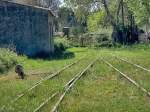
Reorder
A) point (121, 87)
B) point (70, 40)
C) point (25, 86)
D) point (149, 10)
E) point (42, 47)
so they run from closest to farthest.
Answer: point (121, 87) < point (25, 86) < point (42, 47) < point (149, 10) < point (70, 40)

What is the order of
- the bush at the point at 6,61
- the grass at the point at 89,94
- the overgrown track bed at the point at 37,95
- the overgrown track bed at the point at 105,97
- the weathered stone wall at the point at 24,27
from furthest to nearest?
the weathered stone wall at the point at 24,27 < the bush at the point at 6,61 < the overgrown track bed at the point at 37,95 < the grass at the point at 89,94 < the overgrown track bed at the point at 105,97

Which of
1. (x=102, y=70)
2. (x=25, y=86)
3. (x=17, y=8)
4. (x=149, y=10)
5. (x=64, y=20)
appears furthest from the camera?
(x=64, y=20)

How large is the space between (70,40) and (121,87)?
1913 inches

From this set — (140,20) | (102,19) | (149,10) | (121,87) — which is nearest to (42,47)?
(149,10)

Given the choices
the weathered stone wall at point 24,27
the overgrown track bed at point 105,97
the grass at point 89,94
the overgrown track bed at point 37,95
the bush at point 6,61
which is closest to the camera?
the overgrown track bed at point 105,97

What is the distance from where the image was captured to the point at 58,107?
33.6 feet

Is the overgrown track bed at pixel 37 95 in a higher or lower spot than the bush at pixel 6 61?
lower

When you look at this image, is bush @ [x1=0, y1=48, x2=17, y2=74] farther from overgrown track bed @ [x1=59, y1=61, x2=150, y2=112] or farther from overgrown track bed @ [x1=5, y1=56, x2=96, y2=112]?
overgrown track bed @ [x1=59, y1=61, x2=150, y2=112]

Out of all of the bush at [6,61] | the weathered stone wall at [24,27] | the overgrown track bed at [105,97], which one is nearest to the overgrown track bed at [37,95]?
the overgrown track bed at [105,97]

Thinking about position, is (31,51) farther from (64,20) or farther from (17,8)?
(64,20)

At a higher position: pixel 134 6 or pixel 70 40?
pixel 134 6

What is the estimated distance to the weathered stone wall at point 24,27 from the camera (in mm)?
30013

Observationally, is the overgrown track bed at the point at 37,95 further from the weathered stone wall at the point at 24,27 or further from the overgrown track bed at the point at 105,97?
the weathered stone wall at the point at 24,27

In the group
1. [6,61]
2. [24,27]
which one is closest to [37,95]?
[6,61]
